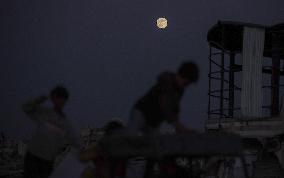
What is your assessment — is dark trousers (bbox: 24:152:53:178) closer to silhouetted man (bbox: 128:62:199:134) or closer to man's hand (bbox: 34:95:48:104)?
man's hand (bbox: 34:95:48:104)

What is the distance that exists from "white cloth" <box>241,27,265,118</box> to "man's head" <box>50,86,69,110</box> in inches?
642

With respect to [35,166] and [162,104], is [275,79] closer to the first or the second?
[35,166]

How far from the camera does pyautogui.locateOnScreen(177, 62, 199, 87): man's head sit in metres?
5.69

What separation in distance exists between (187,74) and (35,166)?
260cm

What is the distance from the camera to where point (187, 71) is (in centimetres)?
570

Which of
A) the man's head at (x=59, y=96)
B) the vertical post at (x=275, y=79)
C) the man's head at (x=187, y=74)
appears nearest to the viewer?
the man's head at (x=187, y=74)

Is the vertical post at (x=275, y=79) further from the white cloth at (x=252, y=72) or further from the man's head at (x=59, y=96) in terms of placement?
the man's head at (x=59, y=96)

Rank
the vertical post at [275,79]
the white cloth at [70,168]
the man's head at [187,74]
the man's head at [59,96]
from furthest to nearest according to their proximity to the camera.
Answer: the vertical post at [275,79] < the man's head at [59,96] < the white cloth at [70,168] < the man's head at [187,74]

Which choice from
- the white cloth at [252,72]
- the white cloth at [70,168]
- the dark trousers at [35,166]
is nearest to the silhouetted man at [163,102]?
the white cloth at [70,168]

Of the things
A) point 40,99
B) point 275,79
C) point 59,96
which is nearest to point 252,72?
point 275,79

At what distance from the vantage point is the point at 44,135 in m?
7.08

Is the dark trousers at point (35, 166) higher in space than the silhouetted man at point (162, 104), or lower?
lower

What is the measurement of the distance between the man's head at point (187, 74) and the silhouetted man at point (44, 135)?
1.90 meters

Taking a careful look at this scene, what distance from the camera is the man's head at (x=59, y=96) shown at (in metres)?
7.02
